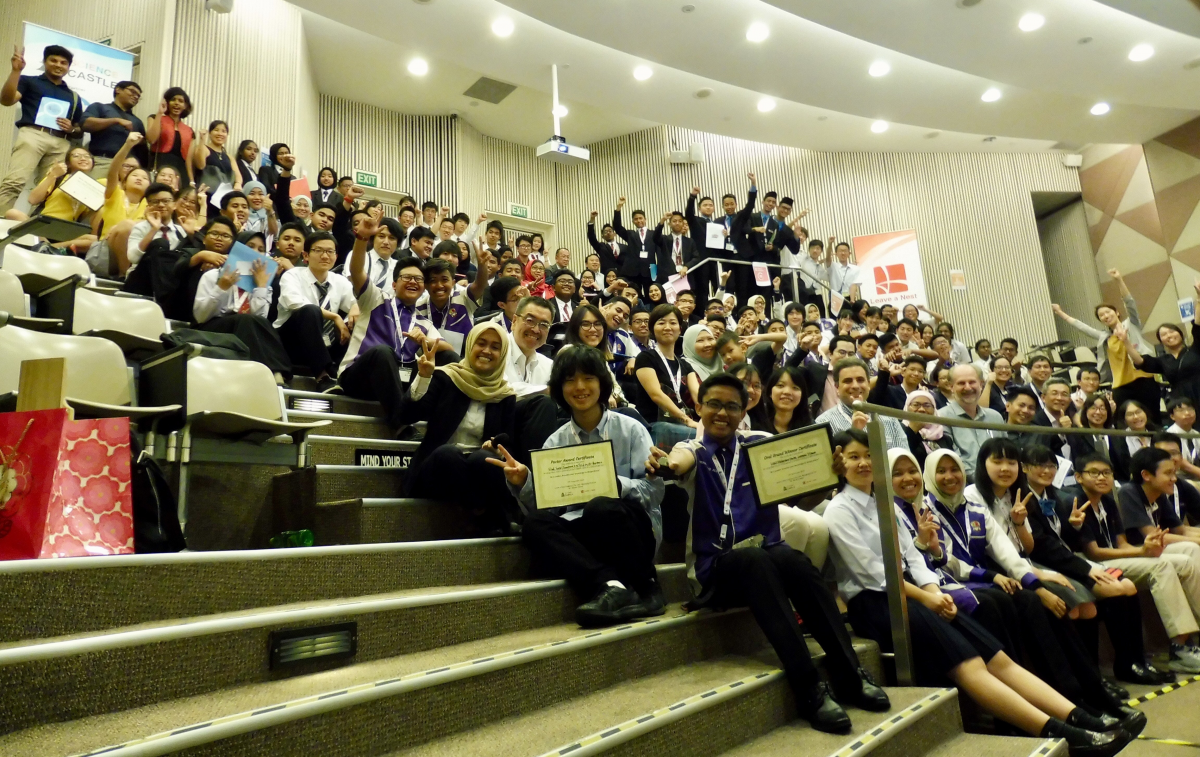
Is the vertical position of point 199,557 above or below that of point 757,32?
below

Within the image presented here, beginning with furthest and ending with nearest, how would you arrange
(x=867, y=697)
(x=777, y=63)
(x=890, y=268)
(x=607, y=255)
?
(x=890, y=268)
(x=607, y=255)
(x=777, y=63)
(x=867, y=697)

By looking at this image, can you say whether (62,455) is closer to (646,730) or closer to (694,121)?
(646,730)

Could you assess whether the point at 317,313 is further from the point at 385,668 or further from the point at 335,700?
the point at 335,700

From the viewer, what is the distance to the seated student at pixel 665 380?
3.80 m

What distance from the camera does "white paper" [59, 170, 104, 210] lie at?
4.06 meters

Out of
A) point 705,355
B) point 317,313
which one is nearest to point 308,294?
point 317,313

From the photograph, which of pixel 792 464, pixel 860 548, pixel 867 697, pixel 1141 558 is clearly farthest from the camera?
pixel 1141 558

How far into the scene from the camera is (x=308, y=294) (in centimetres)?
387

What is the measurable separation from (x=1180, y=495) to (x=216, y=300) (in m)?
4.82

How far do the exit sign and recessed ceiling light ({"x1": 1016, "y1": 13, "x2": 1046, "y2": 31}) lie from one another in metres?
6.88

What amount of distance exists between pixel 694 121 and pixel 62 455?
9.00 m

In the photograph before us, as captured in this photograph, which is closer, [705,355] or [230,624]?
[230,624]

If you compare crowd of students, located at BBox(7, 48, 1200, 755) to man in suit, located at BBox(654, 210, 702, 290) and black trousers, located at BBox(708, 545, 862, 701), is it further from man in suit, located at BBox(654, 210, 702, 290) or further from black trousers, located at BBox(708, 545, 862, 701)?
man in suit, located at BBox(654, 210, 702, 290)

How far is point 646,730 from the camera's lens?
5.20ft
